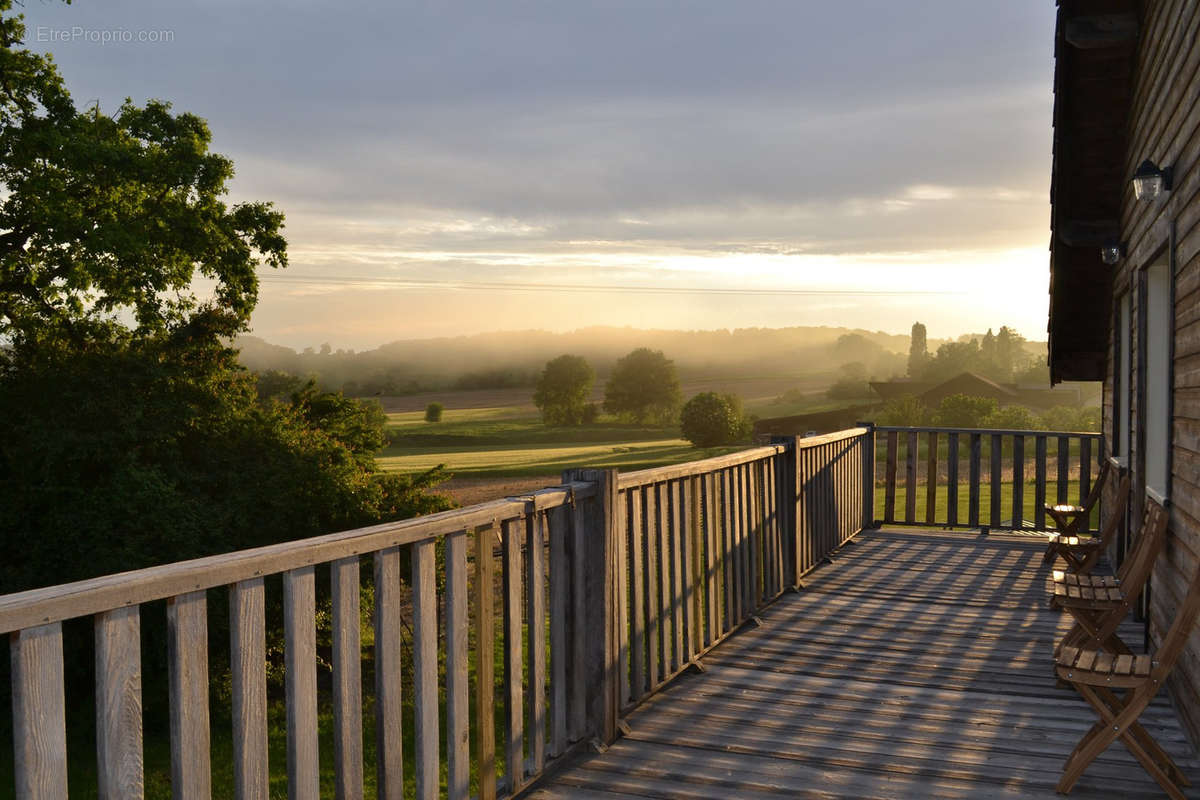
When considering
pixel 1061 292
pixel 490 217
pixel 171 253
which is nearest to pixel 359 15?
pixel 171 253

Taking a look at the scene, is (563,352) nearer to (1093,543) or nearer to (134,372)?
(134,372)

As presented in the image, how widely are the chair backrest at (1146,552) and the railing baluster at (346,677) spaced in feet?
11.8

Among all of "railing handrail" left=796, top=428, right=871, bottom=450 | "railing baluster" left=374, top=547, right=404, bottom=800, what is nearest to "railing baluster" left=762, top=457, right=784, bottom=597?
"railing handrail" left=796, top=428, right=871, bottom=450

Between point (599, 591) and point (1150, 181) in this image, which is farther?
point (1150, 181)

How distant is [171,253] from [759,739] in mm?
13978

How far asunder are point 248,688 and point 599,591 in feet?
5.99

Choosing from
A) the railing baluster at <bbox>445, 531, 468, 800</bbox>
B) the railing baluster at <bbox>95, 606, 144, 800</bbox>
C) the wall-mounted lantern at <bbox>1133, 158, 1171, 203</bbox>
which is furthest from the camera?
the wall-mounted lantern at <bbox>1133, 158, 1171, 203</bbox>

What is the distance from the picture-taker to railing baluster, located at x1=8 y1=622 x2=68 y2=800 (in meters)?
1.65

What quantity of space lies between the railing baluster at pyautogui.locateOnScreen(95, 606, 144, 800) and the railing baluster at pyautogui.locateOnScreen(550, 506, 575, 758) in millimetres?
1817

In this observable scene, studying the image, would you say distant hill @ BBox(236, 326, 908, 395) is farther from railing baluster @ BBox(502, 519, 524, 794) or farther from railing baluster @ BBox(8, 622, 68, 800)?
railing baluster @ BBox(8, 622, 68, 800)

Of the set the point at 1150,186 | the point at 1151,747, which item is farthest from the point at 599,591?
the point at 1150,186

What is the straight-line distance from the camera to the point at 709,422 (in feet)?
218

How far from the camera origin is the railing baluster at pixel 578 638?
145 inches

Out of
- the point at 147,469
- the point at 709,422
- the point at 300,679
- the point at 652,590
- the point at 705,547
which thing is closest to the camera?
the point at 300,679
